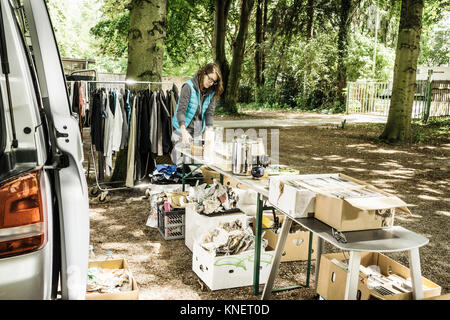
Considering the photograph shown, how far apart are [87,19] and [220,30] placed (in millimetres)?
45495

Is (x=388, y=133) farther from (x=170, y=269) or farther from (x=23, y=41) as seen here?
(x=23, y=41)

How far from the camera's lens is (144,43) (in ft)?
23.0

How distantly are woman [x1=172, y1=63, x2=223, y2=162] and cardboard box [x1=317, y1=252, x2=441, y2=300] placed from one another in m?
2.40

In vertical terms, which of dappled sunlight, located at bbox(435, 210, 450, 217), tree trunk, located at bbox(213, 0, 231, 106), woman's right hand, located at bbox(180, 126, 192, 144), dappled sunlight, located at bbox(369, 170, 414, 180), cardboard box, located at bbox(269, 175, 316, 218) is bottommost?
dappled sunlight, located at bbox(435, 210, 450, 217)

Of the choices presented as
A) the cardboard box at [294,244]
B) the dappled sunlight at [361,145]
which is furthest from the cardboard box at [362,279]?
the dappled sunlight at [361,145]

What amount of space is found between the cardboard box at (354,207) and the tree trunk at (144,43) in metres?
4.86

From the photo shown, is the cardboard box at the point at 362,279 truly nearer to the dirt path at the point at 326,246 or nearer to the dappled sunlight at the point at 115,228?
the dirt path at the point at 326,246

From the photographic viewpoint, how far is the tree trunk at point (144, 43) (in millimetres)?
6969

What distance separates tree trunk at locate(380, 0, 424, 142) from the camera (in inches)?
464

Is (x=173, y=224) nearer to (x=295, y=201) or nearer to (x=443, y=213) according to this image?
(x=295, y=201)

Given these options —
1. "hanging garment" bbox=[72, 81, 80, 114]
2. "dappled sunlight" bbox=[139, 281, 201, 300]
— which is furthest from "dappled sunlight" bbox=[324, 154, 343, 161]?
"dappled sunlight" bbox=[139, 281, 201, 300]

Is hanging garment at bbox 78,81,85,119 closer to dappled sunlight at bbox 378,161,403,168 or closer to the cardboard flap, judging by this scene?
the cardboard flap

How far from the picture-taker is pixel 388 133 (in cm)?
1257
